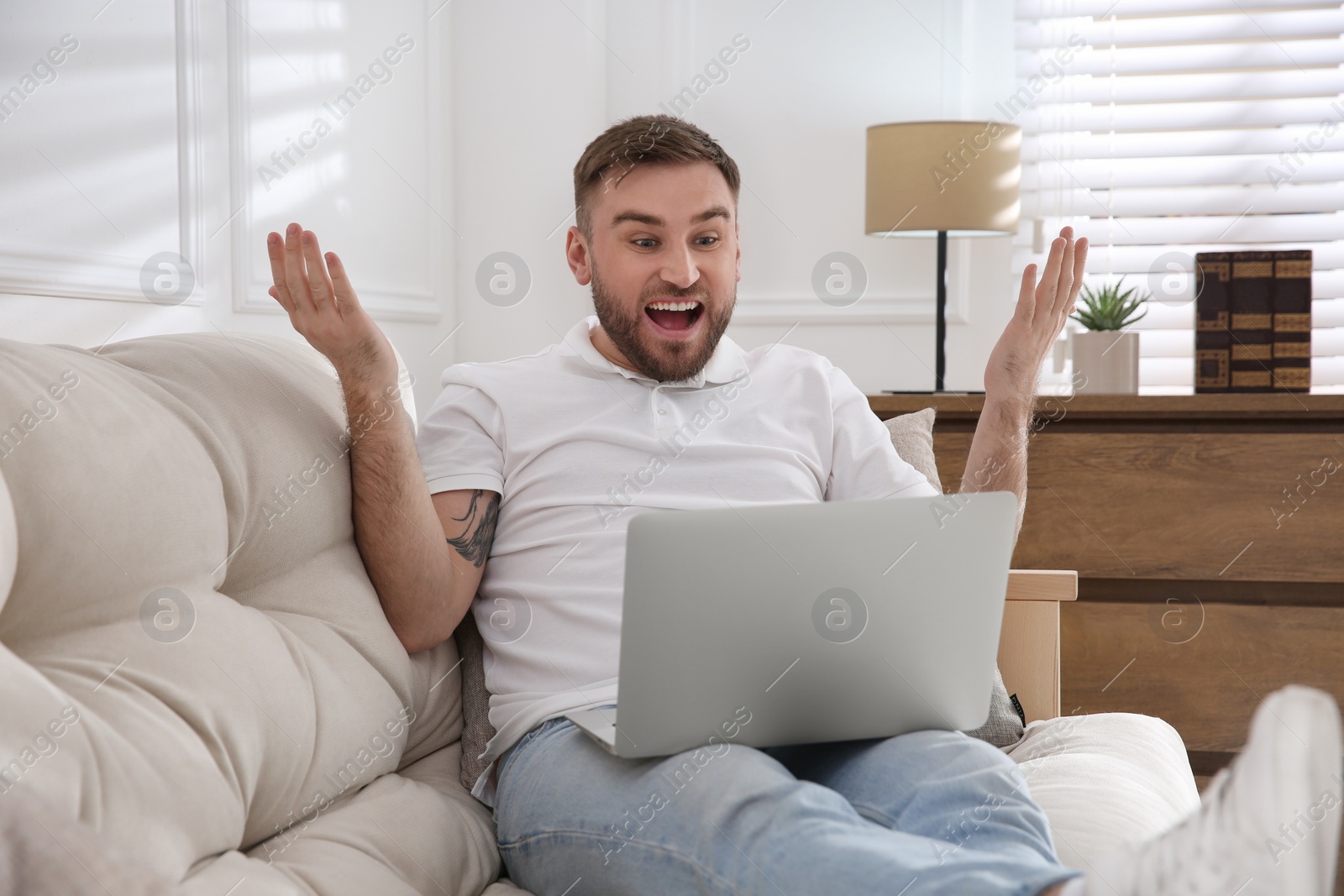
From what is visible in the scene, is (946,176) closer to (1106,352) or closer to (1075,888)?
(1106,352)

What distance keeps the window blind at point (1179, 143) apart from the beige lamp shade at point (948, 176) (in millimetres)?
348

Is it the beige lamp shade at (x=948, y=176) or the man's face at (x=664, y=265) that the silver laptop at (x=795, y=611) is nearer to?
the man's face at (x=664, y=265)

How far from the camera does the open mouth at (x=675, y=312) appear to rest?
1.48m

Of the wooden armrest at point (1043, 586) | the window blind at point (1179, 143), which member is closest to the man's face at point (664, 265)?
the wooden armrest at point (1043, 586)

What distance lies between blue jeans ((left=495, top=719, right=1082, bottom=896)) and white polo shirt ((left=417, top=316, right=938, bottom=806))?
121 millimetres

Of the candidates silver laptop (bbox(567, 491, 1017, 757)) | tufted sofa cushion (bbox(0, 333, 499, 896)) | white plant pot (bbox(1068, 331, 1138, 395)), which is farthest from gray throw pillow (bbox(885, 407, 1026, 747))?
tufted sofa cushion (bbox(0, 333, 499, 896))

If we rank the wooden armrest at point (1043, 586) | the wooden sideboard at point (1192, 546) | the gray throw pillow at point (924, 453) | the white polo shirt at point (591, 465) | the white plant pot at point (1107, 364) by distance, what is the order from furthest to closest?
the white plant pot at point (1107, 364) → the wooden sideboard at point (1192, 546) → the wooden armrest at point (1043, 586) → the gray throw pillow at point (924, 453) → the white polo shirt at point (591, 465)

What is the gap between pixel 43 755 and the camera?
72 cm

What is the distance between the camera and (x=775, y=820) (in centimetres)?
88

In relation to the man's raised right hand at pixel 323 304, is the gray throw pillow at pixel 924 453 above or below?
below

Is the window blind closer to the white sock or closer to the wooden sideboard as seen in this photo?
the wooden sideboard

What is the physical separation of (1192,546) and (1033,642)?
0.62 meters

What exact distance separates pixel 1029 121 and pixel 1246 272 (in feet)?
2.04

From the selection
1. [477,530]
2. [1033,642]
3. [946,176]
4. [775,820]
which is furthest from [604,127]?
[775,820]
